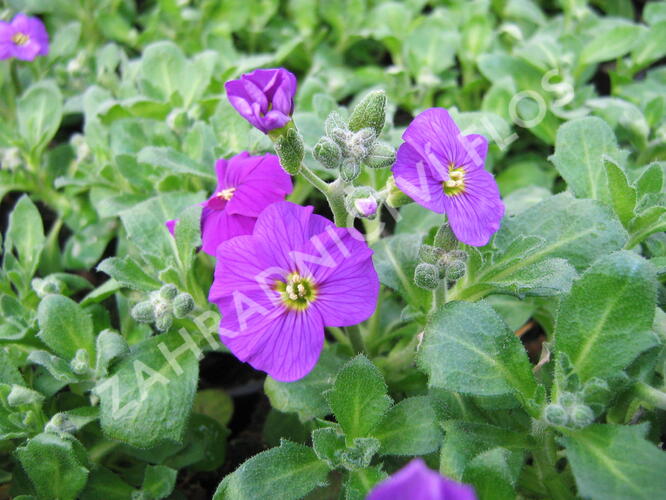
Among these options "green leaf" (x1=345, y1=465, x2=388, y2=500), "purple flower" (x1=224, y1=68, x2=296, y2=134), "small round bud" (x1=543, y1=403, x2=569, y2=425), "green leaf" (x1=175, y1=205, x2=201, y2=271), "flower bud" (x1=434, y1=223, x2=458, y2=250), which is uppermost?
"purple flower" (x1=224, y1=68, x2=296, y2=134)

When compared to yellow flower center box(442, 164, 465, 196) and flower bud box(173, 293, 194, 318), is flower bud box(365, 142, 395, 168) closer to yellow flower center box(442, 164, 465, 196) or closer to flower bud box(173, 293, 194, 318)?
yellow flower center box(442, 164, 465, 196)

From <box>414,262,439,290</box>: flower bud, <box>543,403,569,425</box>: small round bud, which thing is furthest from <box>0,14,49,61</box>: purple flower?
<box>543,403,569,425</box>: small round bud

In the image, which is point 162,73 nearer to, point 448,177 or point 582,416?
point 448,177

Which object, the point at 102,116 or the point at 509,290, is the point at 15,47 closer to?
the point at 102,116

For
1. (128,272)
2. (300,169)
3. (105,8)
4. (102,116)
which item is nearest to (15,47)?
(102,116)

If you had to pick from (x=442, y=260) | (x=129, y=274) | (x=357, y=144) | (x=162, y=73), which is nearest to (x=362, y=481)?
(x=442, y=260)

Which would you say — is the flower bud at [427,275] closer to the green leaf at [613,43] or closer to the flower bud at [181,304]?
the flower bud at [181,304]

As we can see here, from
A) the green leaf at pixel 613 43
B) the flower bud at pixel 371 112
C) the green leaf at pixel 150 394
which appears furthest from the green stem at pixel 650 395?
the green leaf at pixel 613 43
